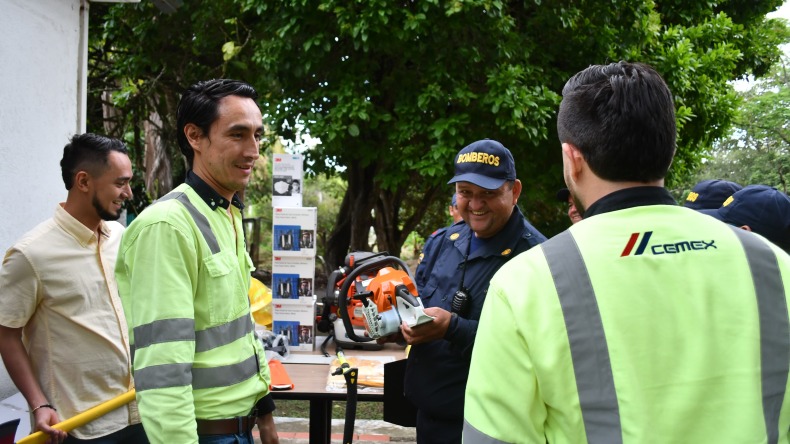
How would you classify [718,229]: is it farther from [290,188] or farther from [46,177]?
[290,188]

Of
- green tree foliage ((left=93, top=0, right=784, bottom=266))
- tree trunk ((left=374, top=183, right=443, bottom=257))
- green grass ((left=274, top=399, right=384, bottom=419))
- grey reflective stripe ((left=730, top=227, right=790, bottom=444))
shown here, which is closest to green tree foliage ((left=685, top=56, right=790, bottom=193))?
green tree foliage ((left=93, top=0, right=784, bottom=266))

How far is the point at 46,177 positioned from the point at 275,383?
178 centimetres

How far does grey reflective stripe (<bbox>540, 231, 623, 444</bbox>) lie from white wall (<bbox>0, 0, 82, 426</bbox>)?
3.04 m

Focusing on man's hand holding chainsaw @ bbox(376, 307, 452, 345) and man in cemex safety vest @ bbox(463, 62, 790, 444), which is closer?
man in cemex safety vest @ bbox(463, 62, 790, 444)

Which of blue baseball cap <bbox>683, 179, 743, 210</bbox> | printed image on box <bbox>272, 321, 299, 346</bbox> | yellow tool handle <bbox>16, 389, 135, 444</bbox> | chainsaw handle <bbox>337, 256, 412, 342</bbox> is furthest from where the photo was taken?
printed image on box <bbox>272, 321, 299, 346</bbox>

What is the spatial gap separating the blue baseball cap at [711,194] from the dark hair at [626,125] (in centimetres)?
215

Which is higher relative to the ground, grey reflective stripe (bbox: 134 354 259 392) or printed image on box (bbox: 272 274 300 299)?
grey reflective stripe (bbox: 134 354 259 392)

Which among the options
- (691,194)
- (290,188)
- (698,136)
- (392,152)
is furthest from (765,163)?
(290,188)

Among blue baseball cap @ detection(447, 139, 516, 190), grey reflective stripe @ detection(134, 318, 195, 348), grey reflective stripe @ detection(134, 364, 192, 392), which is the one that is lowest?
grey reflective stripe @ detection(134, 364, 192, 392)

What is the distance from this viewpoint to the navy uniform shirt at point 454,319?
2.56 m

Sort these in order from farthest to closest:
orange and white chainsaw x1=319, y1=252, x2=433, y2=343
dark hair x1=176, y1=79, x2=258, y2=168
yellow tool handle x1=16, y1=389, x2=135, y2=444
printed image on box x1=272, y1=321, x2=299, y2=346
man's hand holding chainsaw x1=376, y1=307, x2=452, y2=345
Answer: printed image on box x1=272, y1=321, x2=299, y2=346 < orange and white chainsaw x1=319, y1=252, x2=433, y2=343 < man's hand holding chainsaw x1=376, y1=307, x2=452, y2=345 < yellow tool handle x1=16, y1=389, x2=135, y2=444 < dark hair x1=176, y1=79, x2=258, y2=168

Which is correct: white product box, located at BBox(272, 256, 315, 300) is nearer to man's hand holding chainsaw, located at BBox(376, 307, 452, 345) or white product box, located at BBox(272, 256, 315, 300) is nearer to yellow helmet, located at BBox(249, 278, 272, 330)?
yellow helmet, located at BBox(249, 278, 272, 330)

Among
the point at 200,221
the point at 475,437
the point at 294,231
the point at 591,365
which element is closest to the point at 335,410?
the point at 294,231

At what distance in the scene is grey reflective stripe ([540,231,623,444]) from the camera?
1.08 meters
